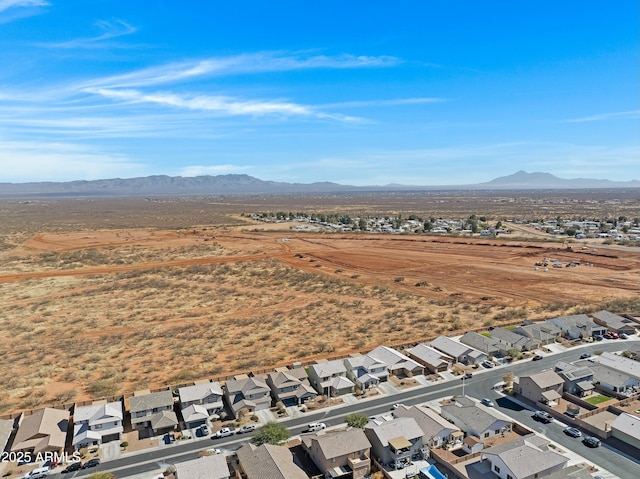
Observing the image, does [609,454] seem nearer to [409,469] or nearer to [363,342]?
[409,469]

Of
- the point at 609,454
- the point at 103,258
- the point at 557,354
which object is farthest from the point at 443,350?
the point at 103,258

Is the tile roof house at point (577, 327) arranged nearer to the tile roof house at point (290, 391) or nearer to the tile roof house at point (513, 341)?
the tile roof house at point (513, 341)

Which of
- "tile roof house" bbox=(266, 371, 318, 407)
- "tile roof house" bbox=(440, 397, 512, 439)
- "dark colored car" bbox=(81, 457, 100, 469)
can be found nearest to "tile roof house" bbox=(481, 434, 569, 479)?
"tile roof house" bbox=(440, 397, 512, 439)

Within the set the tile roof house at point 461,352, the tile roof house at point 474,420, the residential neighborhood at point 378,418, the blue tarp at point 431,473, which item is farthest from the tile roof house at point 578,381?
the blue tarp at point 431,473

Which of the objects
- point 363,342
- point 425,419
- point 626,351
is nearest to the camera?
point 425,419

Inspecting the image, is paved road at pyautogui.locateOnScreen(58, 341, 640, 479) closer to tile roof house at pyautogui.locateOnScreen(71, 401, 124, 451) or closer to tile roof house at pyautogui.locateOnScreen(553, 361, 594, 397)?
tile roof house at pyautogui.locateOnScreen(71, 401, 124, 451)
